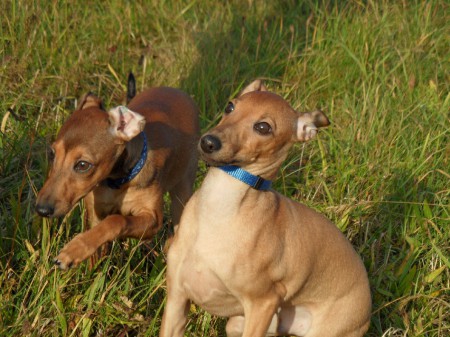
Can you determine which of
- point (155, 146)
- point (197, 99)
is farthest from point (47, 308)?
point (197, 99)

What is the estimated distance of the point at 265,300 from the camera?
217 inches

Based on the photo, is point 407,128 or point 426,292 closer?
point 426,292

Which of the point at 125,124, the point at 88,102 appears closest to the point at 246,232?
the point at 125,124

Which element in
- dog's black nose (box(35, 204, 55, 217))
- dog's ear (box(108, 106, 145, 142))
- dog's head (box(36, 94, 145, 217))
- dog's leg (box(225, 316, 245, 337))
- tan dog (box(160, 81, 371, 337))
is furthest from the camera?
dog's ear (box(108, 106, 145, 142))

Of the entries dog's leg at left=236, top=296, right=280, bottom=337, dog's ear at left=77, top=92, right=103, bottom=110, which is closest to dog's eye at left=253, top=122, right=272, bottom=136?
dog's leg at left=236, top=296, right=280, bottom=337

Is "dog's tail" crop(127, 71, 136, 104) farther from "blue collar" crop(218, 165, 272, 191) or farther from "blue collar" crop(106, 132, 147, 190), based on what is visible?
"blue collar" crop(218, 165, 272, 191)

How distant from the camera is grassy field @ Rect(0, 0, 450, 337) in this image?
6.19 m

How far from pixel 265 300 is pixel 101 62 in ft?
14.6

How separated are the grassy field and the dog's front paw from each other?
0.79 feet

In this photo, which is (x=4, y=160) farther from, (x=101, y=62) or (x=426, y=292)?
(x=426, y=292)

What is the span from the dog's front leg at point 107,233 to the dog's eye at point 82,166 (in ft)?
1.17

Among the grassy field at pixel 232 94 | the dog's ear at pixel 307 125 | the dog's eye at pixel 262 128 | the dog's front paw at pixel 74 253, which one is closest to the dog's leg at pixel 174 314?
the grassy field at pixel 232 94

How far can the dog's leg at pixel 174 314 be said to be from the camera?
5.69m

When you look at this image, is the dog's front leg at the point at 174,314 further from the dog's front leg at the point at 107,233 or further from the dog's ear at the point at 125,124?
the dog's ear at the point at 125,124
